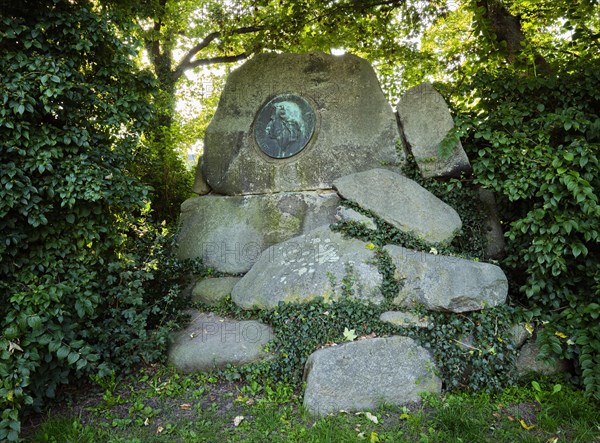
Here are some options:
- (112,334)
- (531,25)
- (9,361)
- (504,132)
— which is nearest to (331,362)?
(112,334)

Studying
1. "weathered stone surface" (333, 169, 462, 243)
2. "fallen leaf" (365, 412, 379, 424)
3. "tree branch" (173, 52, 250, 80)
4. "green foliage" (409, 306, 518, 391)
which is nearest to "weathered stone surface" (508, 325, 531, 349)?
"green foliage" (409, 306, 518, 391)

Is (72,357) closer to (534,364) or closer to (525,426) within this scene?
(525,426)

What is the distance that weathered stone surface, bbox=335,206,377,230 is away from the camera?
4.32m

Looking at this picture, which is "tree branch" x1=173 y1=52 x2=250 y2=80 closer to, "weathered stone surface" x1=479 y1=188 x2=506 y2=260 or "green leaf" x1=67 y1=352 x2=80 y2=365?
"weathered stone surface" x1=479 y1=188 x2=506 y2=260

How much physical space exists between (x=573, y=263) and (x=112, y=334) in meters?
4.44

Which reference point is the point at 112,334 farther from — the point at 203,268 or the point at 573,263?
the point at 573,263

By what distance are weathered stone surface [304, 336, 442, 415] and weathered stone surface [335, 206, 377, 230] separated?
1.29 m

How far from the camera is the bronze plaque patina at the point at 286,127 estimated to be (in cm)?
514

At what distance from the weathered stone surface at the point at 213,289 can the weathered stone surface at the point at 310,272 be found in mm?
224

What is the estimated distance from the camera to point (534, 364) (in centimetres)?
374

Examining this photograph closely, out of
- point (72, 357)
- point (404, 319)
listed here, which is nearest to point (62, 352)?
point (72, 357)

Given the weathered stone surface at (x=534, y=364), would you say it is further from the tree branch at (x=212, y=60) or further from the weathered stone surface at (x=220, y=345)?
the tree branch at (x=212, y=60)

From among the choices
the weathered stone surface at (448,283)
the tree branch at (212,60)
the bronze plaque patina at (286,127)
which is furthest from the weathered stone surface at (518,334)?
the tree branch at (212,60)

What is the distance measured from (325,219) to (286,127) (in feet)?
4.18
